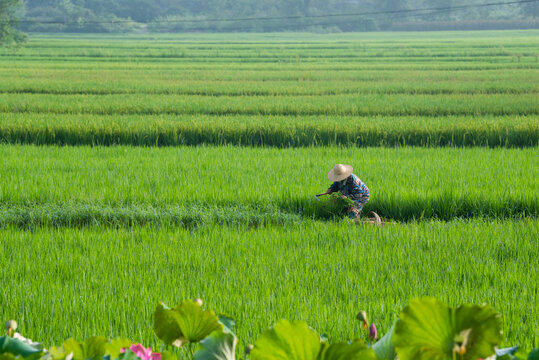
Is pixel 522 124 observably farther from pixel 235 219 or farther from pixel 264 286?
pixel 264 286

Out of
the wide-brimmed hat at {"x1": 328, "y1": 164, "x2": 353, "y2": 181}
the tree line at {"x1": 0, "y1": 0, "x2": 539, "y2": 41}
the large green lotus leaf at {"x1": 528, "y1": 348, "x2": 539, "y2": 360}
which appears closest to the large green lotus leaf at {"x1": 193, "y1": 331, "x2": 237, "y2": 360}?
the large green lotus leaf at {"x1": 528, "y1": 348, "x2": 539, "y2": 360}

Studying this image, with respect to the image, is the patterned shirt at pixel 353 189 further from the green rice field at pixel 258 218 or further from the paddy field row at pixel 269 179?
the paddy field row at pixel 269 179

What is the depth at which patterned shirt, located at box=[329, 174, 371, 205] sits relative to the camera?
16.1 feet

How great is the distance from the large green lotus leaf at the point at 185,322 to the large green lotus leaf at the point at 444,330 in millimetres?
305

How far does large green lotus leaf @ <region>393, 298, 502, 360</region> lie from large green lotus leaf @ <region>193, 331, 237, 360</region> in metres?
0.24

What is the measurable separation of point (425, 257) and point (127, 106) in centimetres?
990

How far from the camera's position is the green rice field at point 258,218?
9.97 feet

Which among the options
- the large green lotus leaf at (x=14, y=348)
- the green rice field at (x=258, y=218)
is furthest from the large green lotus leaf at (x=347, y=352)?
the green rice field at (x=258, y=218)

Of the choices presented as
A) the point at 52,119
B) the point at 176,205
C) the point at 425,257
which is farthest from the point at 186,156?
the point at 425,257

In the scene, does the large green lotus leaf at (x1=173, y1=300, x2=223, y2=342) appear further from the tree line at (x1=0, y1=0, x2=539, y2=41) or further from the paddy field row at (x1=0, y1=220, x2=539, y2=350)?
the tree line at (x1=0, y1=0, x2=539, y2=41)

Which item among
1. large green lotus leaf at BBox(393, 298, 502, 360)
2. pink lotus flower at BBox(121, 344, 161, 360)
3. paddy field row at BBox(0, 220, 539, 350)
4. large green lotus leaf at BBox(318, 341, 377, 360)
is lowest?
paddy field row at BBox(0, 220, 539, 350)

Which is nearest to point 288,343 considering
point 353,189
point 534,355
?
point 534,355

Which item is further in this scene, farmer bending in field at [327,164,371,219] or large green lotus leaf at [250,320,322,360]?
farmer bending in field at [327,164,371,219]

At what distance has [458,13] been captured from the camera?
6788cm
